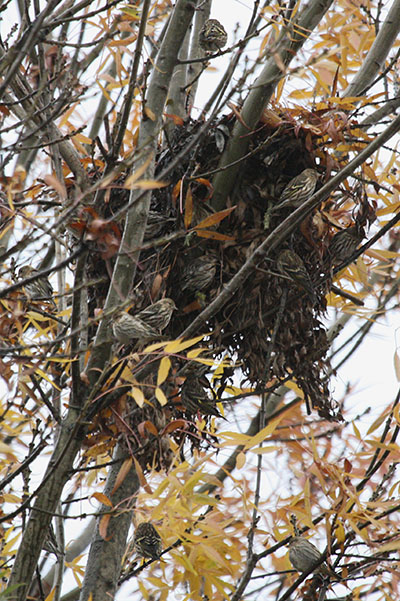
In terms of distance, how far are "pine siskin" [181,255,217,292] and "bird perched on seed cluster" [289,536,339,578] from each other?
103 centimetres

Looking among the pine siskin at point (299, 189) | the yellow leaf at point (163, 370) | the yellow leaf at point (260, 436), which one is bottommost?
the yellow leaf at point (260, 436)

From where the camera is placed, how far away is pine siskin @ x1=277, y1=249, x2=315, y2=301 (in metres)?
2.55

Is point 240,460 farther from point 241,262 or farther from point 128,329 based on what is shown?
point 241,262

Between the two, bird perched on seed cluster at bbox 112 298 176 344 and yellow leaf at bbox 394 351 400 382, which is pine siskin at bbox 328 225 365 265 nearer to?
yellow leaf at bbox 394 351 400 382

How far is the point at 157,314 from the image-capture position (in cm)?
233

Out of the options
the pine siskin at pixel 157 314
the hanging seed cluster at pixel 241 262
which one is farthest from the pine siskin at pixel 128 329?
the hanging seed cluster at pixel 241 262

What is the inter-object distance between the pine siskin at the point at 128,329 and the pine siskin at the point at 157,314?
11 cm

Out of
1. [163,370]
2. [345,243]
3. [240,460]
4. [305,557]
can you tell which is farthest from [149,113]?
[305,557]

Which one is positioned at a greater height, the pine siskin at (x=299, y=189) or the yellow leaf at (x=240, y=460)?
the pine siskin at (x=299, y=189)

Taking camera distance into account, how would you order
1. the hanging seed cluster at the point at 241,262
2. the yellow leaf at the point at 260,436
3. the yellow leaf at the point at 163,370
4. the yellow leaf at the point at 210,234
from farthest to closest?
1. the hanging seed cluster at the point at 241,262
2. the yellow leaf at the point at 210,234
3. the yellow leaf at the point at 260,436
4. the yellow leaf at the point at 163,370

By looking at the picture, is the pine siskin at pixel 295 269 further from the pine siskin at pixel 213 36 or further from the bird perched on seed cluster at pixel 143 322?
the pine siskin at pixel 213 36

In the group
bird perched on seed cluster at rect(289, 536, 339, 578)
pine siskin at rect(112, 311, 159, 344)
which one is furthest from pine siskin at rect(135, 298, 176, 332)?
bird perched on seed cluster at rect(289, 536, 339, 578)

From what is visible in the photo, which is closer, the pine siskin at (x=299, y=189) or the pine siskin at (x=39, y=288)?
the pine siskin at (x=299, y=189)

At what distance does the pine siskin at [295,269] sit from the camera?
A: 255cm
